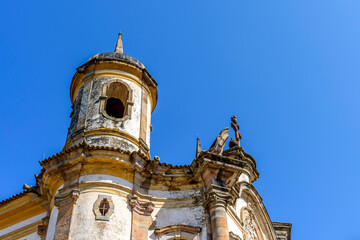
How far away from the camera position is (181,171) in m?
14.4

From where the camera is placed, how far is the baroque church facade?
12.8 meters

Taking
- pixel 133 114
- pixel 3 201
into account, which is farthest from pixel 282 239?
pixel 3 201

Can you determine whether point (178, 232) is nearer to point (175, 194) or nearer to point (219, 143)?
point (175, 194)

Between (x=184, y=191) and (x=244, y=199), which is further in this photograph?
(x=244, y=199)

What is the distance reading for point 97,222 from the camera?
1255cm

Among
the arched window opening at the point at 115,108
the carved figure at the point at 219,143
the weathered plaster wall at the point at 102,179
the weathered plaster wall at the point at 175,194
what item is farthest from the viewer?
the arched window opening at the point at 115,108

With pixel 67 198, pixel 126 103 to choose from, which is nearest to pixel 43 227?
pixel 67 198

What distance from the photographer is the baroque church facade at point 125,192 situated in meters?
12.8

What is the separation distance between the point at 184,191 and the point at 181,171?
0.58 meters

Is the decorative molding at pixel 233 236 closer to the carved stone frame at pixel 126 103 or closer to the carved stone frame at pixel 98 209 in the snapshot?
the carved stone frame at pixel 98 209

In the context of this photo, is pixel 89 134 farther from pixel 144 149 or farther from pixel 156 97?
pixel 156 97

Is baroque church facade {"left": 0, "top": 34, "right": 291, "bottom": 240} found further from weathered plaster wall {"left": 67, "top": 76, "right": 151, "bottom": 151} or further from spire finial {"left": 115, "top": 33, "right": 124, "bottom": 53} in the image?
spire finial {"left": 115, "top": 33, "right": 124, "bottom": 53}

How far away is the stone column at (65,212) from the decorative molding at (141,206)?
1445 millimetres

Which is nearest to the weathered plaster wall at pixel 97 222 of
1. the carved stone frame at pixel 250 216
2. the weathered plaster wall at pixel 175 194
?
the weathered plaster wall at pixel 175 194
